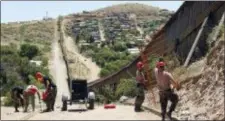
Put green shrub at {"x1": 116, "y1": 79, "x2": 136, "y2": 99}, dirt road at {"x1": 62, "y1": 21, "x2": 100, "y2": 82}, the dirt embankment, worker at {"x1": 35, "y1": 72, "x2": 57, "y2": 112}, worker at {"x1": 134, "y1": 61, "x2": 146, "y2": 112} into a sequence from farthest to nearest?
1. dirt road at {"x1": 62, "y1": 21, "x2": 100, "y2": 82}
2. green shrub at {"x1": 116, "y1": 79, "x2": 136, "y2": 99}
3. worker at {"x1": 35, "y1": 72, "x2": 57, "y2": 112}
4. worker at {"x1": 134, "y1": 61, "x2": 146, "y2": 112}
5. the dirt embankment

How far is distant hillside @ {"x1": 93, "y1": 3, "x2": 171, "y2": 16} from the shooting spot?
16938 centimetres

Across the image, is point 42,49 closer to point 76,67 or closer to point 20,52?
point 20,52

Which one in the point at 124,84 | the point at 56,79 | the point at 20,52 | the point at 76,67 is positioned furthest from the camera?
the point at 20,52

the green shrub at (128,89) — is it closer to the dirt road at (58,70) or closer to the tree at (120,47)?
the dirt road at (58,70)

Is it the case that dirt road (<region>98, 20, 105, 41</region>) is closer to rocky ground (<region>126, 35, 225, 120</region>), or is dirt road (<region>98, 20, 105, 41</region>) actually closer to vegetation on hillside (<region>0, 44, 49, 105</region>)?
vegetation on hillside (<region>0, 44, 49, 105</region>)

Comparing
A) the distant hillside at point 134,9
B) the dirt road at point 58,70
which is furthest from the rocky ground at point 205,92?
the distant hillside at point 134,9

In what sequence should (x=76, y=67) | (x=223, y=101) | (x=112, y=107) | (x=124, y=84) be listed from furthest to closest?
(x=76, y=67) < (x=124, y=84) < (x=112, y=107) < (x=223, y=101)

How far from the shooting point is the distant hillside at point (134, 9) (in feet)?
556

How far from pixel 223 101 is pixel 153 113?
175 inches

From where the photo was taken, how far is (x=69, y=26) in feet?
465

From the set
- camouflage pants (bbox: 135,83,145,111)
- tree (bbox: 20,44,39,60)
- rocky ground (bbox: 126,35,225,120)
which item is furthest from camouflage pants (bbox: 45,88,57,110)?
tree (bbox: 20,44,39,60)

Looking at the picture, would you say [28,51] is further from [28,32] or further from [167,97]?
[167,97]

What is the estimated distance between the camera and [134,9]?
177750mm

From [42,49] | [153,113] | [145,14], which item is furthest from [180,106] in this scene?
[145,14]
